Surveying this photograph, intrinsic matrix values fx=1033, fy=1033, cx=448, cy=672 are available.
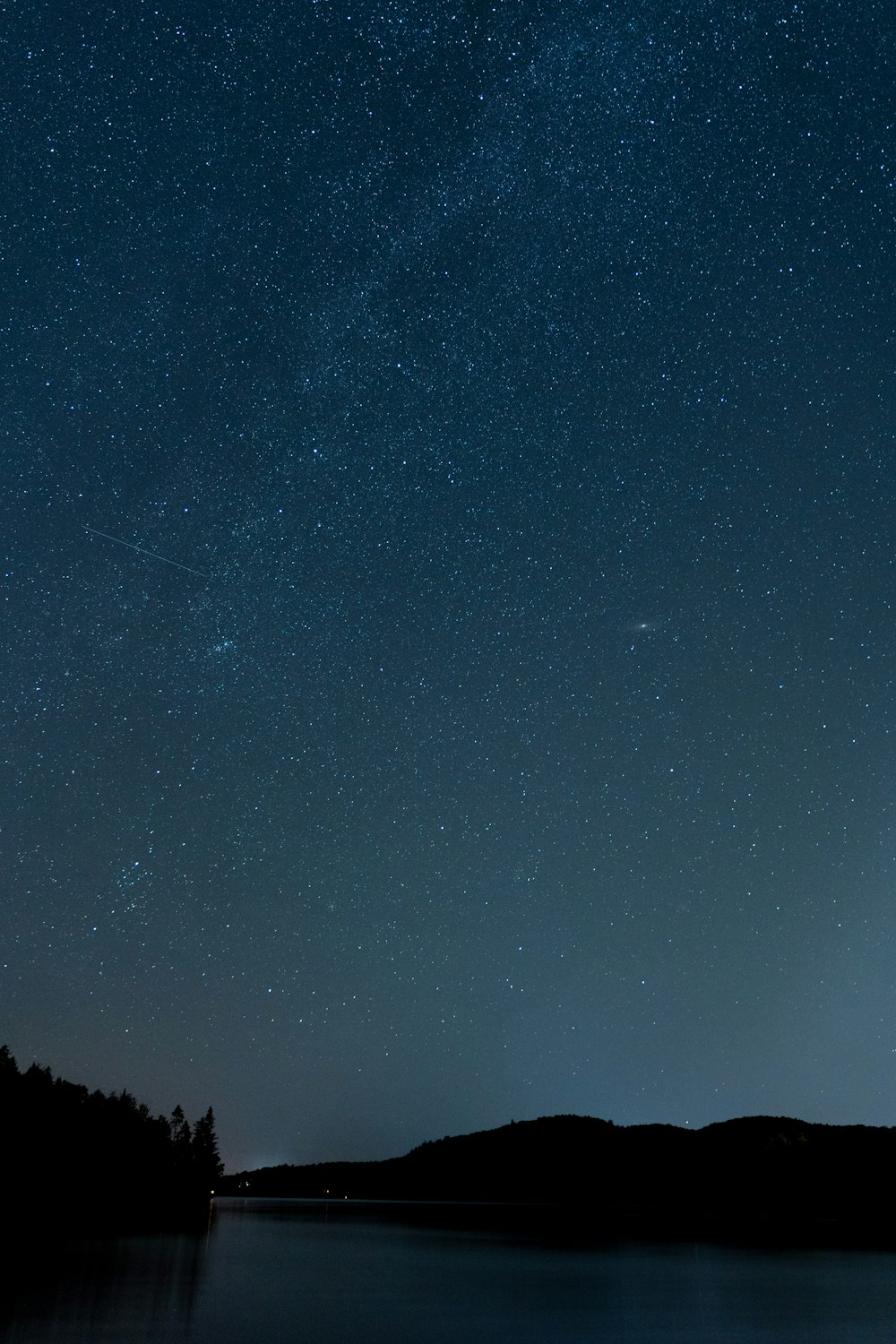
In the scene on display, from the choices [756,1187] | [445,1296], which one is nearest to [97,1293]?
[445,1296]

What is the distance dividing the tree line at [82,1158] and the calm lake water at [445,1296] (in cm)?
2700

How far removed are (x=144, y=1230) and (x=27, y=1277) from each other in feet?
134

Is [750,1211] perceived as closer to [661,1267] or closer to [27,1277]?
[661,1267]

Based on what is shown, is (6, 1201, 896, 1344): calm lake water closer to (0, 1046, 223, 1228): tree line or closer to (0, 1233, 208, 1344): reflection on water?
(0, 1233, 208, 1344): reflection on water

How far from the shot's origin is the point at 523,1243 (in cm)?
6234

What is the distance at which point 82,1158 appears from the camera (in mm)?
93375

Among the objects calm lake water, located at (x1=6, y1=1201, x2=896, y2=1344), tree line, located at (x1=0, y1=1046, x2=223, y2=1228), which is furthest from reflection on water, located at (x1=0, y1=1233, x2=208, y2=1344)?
tree line, located at (x1=0, y1=1046, x2=223, y2=1228)

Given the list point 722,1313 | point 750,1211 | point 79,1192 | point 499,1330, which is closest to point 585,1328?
point 499,1330

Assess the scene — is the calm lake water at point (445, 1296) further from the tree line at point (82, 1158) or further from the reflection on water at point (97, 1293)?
the tree line at point (82, 1158)

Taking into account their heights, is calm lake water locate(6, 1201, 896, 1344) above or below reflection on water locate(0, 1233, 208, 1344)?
below

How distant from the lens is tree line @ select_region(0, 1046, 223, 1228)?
76.6 meters

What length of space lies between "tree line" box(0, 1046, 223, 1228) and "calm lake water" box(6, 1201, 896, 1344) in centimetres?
2700

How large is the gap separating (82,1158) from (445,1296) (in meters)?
71.8

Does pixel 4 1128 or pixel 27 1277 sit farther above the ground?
pixel 4 1128
